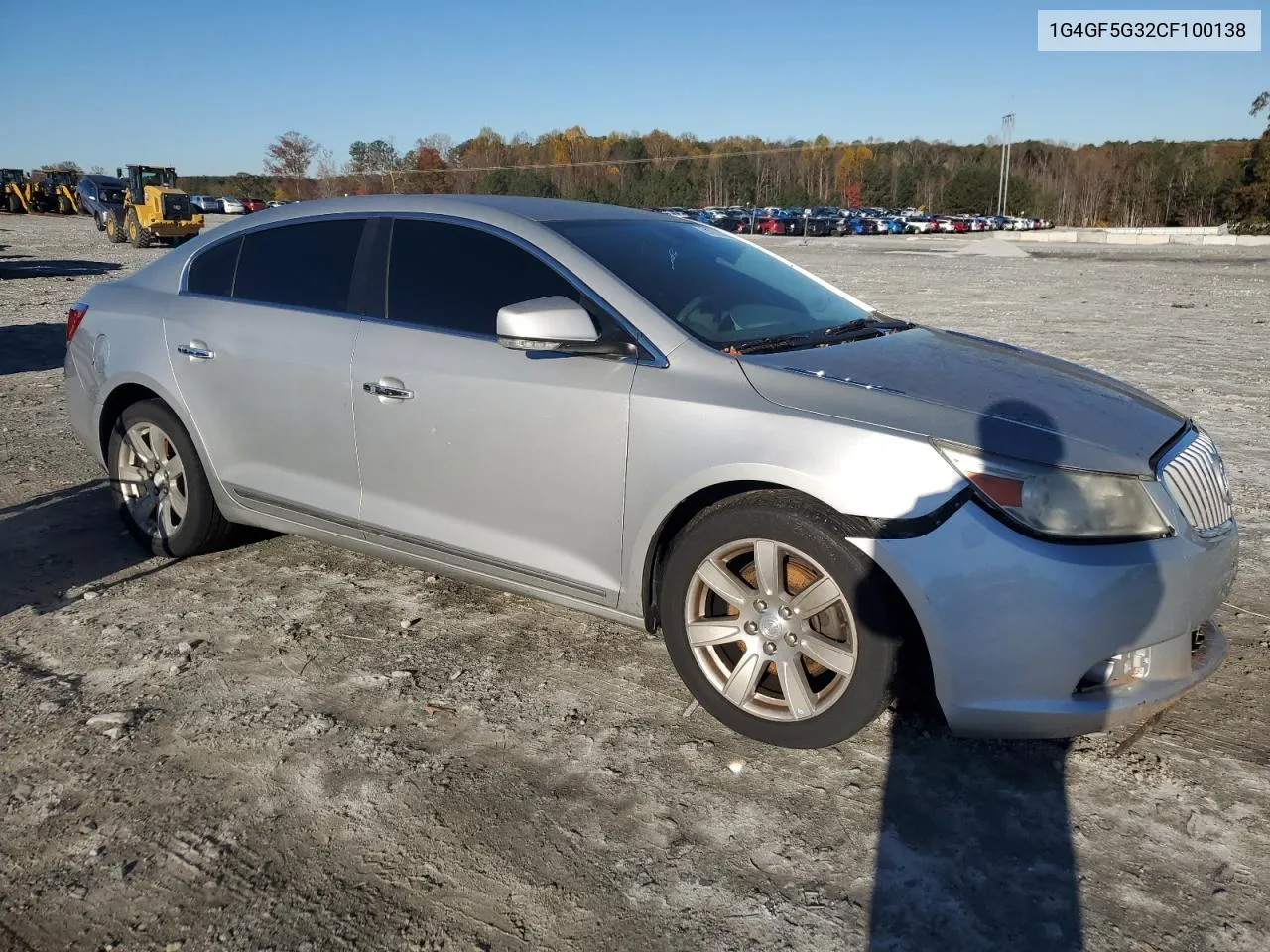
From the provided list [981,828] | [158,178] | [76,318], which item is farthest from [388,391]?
[158,178]

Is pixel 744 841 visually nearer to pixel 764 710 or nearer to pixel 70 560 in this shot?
pixel 764 710

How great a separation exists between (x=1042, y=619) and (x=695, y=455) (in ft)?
3.67

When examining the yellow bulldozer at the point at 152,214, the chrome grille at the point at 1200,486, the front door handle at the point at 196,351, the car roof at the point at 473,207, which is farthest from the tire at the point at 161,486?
the yellow bulldozer at the point at 152,214

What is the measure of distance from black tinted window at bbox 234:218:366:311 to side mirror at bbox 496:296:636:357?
3.58 feet

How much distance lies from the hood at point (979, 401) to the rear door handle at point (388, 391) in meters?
1.34

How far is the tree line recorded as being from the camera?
70500mm

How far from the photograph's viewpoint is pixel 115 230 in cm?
3459

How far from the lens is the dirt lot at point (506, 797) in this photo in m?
2.51

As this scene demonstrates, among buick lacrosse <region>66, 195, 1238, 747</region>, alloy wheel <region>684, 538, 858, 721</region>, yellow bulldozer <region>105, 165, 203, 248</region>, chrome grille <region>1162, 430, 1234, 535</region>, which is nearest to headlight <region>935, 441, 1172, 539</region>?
buick lacrosse <region>66, 195, 1238, 747</region>

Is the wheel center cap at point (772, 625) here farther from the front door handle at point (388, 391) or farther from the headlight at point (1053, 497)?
the front door handle at point (388, 391)

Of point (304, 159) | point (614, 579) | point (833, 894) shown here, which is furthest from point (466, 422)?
point (304, 159)

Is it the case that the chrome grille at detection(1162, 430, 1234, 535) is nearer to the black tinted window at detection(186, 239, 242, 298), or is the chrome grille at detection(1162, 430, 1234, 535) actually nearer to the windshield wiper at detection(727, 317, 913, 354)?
the windshield wiper at detection(727, 317, 913, 354)

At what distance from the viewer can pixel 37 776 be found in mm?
3086

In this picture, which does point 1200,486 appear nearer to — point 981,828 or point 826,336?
point 981,828
